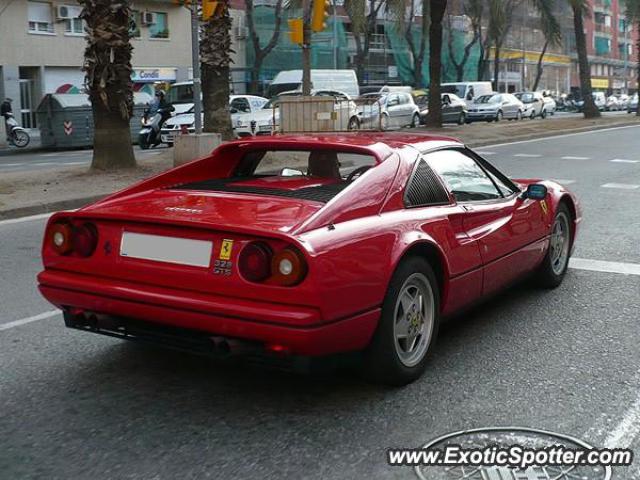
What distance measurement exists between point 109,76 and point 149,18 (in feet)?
90.4

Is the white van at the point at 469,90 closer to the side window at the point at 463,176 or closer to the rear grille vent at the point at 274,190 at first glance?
the side window at the point at 463,176

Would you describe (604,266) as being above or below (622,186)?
below

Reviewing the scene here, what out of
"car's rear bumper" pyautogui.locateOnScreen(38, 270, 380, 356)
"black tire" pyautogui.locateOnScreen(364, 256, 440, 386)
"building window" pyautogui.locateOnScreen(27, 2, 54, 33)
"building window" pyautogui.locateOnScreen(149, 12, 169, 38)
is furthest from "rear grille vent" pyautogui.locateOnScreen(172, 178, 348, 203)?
"building window" pyautogui.locateOnScreen(149, 12, 169, 38)

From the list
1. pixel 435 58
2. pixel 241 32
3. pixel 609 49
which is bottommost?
pixel 435 58

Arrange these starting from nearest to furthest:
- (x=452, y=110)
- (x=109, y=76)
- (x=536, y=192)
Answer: (x=536, y=192)
(x=109, y=76)
(x=452, y=110)

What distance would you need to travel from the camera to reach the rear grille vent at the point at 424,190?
4617 mm

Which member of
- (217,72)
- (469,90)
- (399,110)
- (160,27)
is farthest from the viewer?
(469,90)

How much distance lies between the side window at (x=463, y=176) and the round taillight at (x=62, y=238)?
2.08m

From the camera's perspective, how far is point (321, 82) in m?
36.8

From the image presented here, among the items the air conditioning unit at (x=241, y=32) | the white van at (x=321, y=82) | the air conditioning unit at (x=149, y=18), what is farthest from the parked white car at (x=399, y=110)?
the air conditioning unit at (x=241, y=32)

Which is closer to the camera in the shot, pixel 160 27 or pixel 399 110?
pixel 399 110

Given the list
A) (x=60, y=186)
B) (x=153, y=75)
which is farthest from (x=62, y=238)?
(x=153, y=75)

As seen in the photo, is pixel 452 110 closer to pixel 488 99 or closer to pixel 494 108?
pixel 494 108

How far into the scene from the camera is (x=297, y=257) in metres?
3.73
